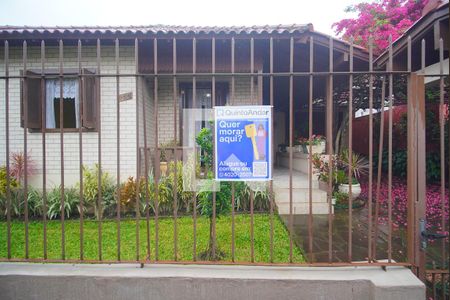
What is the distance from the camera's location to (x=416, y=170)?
2436 mm

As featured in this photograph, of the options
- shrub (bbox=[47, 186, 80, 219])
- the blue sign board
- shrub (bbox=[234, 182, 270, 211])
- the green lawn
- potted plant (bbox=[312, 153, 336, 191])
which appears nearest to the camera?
the blue sign board

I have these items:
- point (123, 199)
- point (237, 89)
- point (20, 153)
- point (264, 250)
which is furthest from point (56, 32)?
point (264, 250)

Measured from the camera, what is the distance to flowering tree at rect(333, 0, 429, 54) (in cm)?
1100

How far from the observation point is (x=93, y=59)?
6.53 metres

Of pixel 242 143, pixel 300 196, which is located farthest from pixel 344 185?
pixel 242 143

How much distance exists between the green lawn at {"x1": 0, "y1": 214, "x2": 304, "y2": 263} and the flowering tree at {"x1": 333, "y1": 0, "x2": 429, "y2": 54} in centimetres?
981

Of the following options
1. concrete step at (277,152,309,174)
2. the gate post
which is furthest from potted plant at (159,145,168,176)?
the gate post

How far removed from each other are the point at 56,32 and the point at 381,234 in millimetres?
7277

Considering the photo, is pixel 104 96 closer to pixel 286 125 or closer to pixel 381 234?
pixel 381 234

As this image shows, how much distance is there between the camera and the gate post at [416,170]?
2.41 meters

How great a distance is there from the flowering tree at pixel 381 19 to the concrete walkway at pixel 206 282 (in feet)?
35.1

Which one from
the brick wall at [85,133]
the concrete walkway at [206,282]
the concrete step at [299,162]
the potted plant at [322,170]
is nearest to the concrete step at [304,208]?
the potted plant at [322,170]

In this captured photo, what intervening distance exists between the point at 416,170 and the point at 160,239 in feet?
10.9

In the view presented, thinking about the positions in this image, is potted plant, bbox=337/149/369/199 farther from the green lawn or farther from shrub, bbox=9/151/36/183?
shrub, bbox=9/151/36/183
